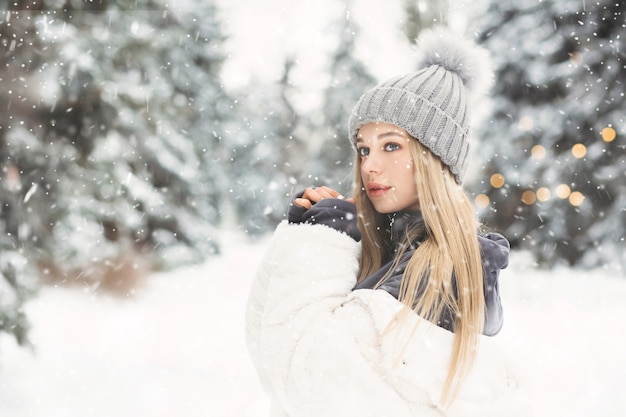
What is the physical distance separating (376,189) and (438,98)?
12.6 inches

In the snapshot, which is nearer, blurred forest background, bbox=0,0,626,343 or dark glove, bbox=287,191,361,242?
dark glove, bbox=287,191,361,242

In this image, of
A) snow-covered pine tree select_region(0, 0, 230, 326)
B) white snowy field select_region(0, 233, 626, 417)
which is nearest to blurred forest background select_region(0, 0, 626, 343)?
snow-covered pine tree select_region(0, 0, 230, 326)

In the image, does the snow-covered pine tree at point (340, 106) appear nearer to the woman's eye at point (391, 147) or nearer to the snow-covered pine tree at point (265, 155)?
the snow-covered pine tree at point (265, 155)

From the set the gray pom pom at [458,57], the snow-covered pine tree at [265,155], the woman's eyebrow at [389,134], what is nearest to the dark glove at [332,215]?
the woman's eyebrow at [389,134]

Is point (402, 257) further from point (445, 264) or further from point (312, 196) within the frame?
point (312, 196)

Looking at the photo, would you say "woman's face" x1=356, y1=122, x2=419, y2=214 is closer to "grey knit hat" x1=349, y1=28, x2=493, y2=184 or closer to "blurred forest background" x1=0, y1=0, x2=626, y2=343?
"grey knit hat" x1=349, y1=28, x2=493, y2=184

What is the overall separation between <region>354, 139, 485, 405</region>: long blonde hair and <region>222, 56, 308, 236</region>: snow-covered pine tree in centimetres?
366

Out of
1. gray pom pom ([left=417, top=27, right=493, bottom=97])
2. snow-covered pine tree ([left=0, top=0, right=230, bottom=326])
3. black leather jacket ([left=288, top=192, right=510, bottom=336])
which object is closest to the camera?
black leather jacket ([left=288, top=192, right=510, bottom=336])

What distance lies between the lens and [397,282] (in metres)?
1.41

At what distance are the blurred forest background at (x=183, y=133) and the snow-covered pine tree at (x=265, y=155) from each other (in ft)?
0.28

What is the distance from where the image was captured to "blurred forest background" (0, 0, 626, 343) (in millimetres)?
3434

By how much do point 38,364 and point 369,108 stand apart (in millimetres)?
3527

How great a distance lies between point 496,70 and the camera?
4.17 meters

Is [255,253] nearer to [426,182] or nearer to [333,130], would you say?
[333,130]
